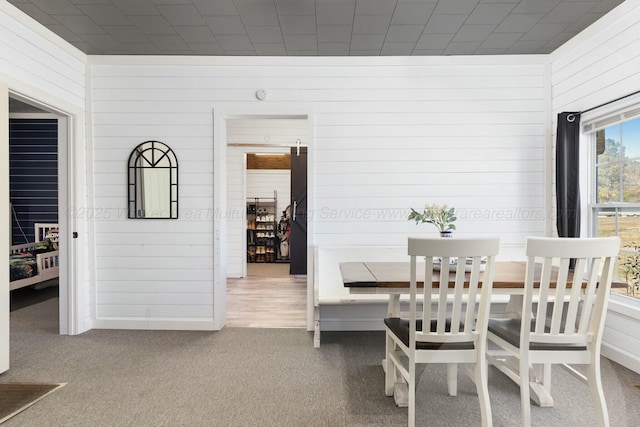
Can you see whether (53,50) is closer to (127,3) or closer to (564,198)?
(127,3)

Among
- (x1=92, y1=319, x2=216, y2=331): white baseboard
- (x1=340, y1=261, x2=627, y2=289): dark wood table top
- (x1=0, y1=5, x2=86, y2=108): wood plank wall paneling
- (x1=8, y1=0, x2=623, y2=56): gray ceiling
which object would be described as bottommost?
(x1=92, y1=319, x2=216, y2=331): white baseboard

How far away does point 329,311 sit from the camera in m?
3.50

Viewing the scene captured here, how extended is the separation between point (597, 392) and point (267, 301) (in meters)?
3.46

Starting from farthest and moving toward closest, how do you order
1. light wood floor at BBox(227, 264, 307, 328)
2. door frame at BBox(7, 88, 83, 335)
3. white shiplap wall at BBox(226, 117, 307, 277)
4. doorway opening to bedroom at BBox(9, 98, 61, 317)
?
white shiplap wall at BBox(226, 117, 307, 277)
doorway opening to bedroom at BBox(9, 98, 61, 317)
light wood floor at BBox(227, 264, 307, 328)
door frame at BBox(7, 88, 83, 335)

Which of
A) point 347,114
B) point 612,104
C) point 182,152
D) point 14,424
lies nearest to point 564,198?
point 612,104

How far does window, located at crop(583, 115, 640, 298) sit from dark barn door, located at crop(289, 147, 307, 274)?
4038 mm

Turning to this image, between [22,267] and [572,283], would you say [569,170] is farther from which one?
[22,267]

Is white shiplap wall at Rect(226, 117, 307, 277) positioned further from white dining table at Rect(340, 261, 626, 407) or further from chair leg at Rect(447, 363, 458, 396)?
chair leg at Rect(447, 363, 458, 396)

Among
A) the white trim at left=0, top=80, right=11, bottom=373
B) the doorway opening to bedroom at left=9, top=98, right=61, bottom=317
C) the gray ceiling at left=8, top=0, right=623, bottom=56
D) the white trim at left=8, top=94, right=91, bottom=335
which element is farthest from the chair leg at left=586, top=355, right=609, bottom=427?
the doorway opening to bedroom at left=9, top=98, right=61, bottom=317

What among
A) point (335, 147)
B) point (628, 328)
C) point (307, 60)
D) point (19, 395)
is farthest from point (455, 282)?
point (19, 395)

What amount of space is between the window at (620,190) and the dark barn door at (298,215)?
404cm

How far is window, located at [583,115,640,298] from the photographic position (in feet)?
9.09

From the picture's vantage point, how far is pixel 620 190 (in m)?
2.93

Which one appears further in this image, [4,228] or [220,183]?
[220,183]
